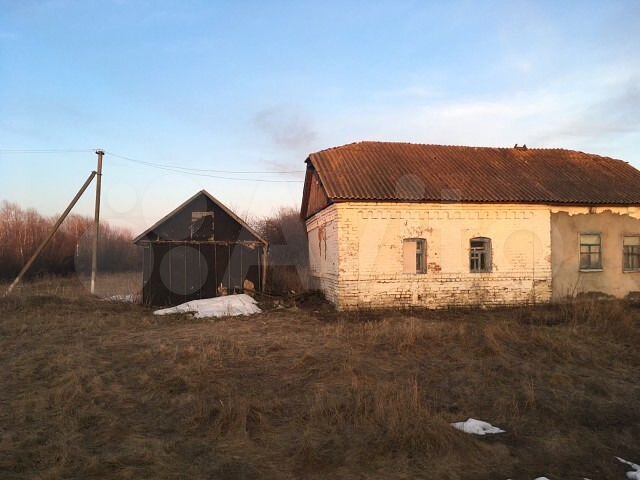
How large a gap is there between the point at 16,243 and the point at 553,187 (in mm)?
35971

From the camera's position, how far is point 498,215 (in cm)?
1470

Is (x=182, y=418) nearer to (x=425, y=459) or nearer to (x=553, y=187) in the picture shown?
(x=425, y=459)

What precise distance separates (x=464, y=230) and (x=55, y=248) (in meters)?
31.0

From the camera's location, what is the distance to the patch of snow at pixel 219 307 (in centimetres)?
1370

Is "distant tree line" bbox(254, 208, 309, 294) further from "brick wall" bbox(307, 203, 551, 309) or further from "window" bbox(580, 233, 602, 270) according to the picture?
"window" bbox(580, 233, 602, 270)

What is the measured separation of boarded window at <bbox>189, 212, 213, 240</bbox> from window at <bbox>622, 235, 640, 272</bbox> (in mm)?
13831

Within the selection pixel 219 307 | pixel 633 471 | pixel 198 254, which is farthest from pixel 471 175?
pixel 633 471

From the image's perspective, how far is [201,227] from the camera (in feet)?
54.2

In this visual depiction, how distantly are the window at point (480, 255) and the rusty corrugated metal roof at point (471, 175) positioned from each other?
4.21 ft

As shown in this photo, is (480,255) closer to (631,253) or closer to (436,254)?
(436,254)

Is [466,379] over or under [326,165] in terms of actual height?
under

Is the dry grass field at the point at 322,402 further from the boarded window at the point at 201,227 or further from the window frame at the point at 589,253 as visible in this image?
the boarded window at the point at 201,227

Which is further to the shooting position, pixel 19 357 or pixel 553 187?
pixel 553 187

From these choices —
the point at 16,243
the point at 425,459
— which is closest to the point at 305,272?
the point at 425,459
